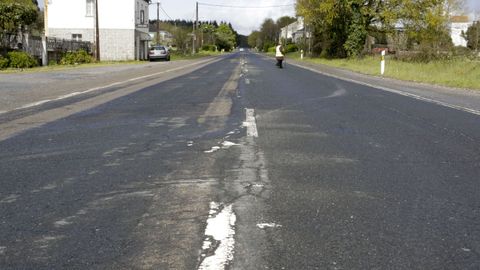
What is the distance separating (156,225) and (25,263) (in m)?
1.03

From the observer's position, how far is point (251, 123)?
30.6 feet

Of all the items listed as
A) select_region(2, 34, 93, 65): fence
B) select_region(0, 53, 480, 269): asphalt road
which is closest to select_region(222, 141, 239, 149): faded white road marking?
select_region(0, 53, 480, 269): asphalt road

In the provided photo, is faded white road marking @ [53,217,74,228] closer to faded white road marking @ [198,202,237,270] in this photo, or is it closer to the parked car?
faded white road marking @ [198,202,237,270]

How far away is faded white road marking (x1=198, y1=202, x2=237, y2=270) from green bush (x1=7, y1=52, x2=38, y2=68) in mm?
26826

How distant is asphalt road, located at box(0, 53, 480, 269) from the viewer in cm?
363

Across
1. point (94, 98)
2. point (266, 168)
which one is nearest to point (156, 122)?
point (266, 168)

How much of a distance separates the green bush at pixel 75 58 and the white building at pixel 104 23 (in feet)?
36.5

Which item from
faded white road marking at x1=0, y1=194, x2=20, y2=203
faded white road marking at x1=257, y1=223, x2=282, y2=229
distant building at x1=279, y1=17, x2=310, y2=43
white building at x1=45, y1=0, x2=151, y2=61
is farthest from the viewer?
distant building at x1=279, y1=17, x2=310, y2=43

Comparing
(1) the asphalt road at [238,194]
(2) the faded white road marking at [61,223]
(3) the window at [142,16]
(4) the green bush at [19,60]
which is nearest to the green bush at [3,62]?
(4) the green bush at [19,60]

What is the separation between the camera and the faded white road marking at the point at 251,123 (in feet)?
27.3

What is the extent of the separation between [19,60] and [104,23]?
80.8 feet

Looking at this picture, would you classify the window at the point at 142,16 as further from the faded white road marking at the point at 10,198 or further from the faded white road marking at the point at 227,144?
the faded white road marking at the point at 10,198

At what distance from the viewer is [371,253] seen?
365 cm

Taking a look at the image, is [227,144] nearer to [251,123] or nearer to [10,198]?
[251,123]
